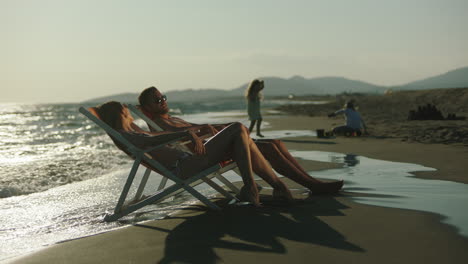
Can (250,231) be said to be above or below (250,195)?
below

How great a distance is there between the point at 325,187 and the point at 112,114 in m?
2.16

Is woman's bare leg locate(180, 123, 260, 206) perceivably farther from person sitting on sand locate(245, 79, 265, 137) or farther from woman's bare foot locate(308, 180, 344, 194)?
person sitting on sand locate(245, 79, 265, 137)

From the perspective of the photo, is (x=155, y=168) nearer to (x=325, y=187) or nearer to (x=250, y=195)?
(x=250, y=195)

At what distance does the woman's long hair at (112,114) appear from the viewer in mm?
4023

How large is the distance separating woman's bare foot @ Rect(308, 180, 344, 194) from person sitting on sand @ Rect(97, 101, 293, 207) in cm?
52

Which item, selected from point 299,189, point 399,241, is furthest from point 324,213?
point 299,189

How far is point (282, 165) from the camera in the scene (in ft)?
14.1

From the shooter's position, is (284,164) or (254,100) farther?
(254,100)

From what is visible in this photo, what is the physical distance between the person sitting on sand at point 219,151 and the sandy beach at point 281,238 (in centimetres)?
24

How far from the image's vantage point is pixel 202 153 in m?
3.78

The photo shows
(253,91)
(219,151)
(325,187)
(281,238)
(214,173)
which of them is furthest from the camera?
(253,91)

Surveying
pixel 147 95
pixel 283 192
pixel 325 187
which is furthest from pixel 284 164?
pixel 147 95

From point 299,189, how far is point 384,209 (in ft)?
4.11

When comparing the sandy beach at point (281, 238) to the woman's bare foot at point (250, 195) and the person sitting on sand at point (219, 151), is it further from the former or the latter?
the person sitting on sand at point (219, 151)
